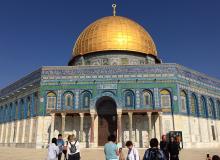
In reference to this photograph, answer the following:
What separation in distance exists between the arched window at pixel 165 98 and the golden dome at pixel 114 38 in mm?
6568

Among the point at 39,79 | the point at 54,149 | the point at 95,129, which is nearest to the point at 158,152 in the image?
the point at 54,149

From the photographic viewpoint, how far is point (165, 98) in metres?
22.7

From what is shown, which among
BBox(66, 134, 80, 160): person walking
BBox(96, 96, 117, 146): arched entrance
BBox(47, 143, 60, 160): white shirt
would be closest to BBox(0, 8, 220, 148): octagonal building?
BBox(96, 96, 117, 146): arched entrance

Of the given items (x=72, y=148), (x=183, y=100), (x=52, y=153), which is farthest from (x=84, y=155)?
(x=183, y=100)

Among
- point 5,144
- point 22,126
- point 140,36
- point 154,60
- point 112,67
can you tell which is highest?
point 140,36

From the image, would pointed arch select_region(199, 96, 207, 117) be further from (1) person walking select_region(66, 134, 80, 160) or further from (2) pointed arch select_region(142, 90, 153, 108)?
(1) person walking select_region(66, 134, 80, 160)

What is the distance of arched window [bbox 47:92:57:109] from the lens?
23219mm

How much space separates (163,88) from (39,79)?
1129 centimetres

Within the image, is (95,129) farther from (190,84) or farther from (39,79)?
(190,84)

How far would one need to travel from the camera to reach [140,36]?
28.7 metres

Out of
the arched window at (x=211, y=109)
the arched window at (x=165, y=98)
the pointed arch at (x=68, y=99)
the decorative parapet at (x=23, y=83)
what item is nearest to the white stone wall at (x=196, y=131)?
the arched window at (x=211, y=109)

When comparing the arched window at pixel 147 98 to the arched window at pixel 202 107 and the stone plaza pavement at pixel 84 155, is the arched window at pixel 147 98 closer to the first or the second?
the arched window at pixel 202 107

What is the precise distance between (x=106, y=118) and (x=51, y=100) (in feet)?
17.1

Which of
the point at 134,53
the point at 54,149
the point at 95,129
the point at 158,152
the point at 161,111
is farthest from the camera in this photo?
the point at 134,53
